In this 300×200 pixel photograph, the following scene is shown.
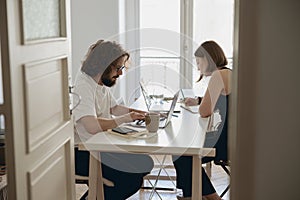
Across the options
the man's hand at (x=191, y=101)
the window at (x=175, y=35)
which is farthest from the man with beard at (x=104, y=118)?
the window at (x=175, y=35)

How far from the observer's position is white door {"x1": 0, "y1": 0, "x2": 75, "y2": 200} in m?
1.80

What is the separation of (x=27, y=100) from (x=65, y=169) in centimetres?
70

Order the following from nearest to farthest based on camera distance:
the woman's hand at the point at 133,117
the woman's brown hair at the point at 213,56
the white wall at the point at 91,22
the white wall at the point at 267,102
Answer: the white wall at the point at 267,102 < the woman's hand at the point at 133,117 < the woman's brown hair at the point at 213,56 < the white wall at the point at 91,22

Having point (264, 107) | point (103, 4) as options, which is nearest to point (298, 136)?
point (264, 107)

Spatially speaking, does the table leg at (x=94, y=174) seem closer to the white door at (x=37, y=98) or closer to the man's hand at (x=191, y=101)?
the white door at (x=37, y=98)

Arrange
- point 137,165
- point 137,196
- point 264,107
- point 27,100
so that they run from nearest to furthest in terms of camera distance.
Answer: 1. point 264,107
2. point 27,100
3. point 137,165
4. point 137,196

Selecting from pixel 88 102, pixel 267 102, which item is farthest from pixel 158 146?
pixel 267 102

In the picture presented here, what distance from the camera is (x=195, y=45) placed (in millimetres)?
5598

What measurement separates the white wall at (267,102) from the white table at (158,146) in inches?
40.8

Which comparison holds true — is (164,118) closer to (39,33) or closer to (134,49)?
(39,33)

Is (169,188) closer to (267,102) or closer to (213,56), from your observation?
(213,56)

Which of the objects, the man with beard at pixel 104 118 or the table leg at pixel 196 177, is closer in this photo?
the table leg at pixel 196 177

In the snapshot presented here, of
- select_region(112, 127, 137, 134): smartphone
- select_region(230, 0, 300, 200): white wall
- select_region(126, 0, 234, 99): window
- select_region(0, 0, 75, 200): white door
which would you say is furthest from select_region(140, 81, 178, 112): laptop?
select_region(230, 0, 300, 200): white wall

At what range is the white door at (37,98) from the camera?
180cm
